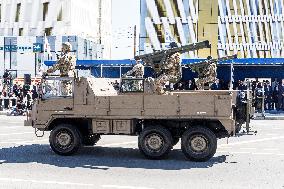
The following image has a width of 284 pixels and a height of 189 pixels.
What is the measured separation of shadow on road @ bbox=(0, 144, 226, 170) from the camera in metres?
11.3

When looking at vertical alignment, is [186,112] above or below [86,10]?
below

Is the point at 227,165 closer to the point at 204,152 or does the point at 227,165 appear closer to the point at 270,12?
the point at 204,152

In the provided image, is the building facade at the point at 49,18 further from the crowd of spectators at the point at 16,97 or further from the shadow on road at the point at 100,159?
Result: the shadow on road at the point at 100,159

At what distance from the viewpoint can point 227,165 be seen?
11484 mm

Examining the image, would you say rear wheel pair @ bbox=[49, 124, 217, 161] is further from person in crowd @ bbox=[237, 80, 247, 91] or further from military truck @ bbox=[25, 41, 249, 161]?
person in crowd @ bbox=[237, 80, 247, 91]

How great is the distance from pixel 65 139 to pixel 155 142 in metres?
2.19

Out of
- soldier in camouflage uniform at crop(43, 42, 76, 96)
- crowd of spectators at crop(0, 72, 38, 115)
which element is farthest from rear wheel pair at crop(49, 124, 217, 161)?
crowd of spectators at crop(0, 72, 38, 115)

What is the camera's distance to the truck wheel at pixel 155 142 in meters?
12.0

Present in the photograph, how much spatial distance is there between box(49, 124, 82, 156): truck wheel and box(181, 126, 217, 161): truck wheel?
255 centimetres

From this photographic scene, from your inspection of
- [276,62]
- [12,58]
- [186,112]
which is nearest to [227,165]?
[186,112]

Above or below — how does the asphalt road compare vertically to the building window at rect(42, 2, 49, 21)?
below

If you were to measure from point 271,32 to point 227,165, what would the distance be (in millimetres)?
57541

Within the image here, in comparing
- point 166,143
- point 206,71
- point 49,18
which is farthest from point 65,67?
point 49,18

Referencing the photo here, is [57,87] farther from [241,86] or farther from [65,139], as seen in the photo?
[241,86]
